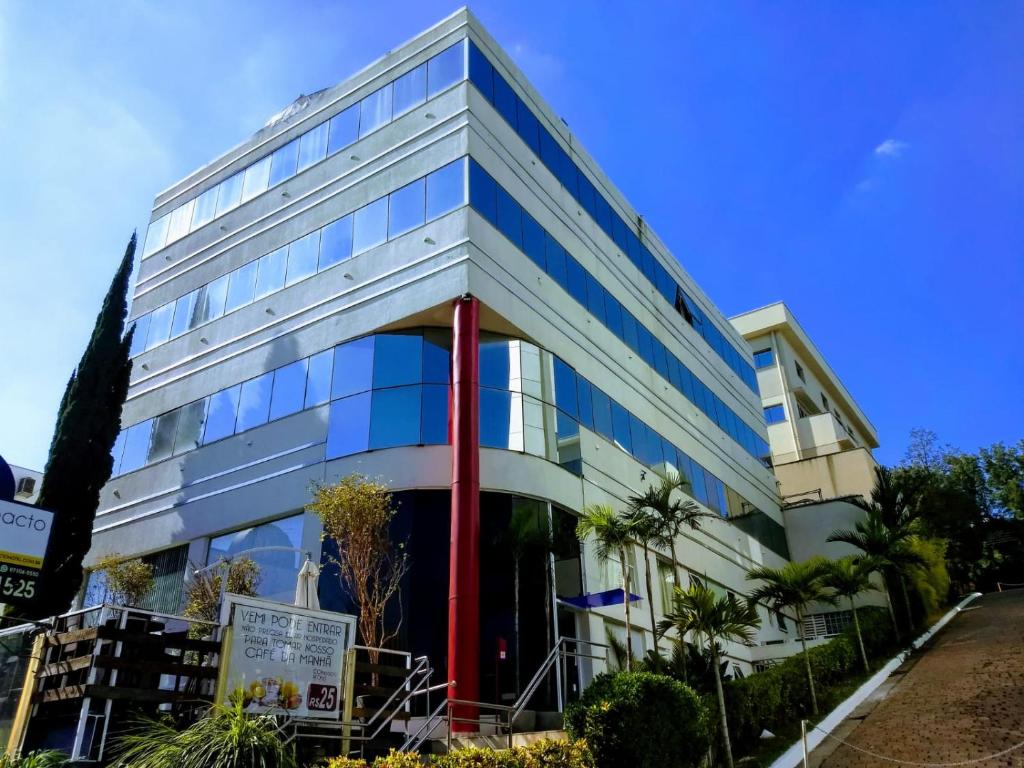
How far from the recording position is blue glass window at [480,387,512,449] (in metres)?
17.9

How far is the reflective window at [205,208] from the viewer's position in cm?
2634

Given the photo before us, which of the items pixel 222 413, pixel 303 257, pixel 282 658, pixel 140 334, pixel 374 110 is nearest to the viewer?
pixel 282 658

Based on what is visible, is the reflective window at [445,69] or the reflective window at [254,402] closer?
the reflective window at [254,402]

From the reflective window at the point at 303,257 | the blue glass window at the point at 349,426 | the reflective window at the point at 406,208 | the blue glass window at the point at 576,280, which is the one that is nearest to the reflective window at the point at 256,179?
the reflective window at the point at 303,257

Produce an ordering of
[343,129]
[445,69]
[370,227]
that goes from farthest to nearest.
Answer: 1. [343,129]
2. [445,69]
3. [370,227]

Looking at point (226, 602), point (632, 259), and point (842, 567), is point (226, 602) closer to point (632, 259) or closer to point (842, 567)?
point (842, 567)

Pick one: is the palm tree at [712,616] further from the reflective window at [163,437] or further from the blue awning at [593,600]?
the reflective window at [163,437]

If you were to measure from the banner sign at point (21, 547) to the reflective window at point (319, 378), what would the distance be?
7424 millimetres

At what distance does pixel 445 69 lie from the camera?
21594 millimetres

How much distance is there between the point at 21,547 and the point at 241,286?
12.3 m

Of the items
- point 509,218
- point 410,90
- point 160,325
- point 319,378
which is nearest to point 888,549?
point 509,218

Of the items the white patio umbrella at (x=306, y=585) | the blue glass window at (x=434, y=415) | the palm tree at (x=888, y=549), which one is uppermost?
the blue glass window at (x=434, y=415)

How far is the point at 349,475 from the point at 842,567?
45.9 ft

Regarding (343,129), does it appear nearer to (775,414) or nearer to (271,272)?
(271,272)
